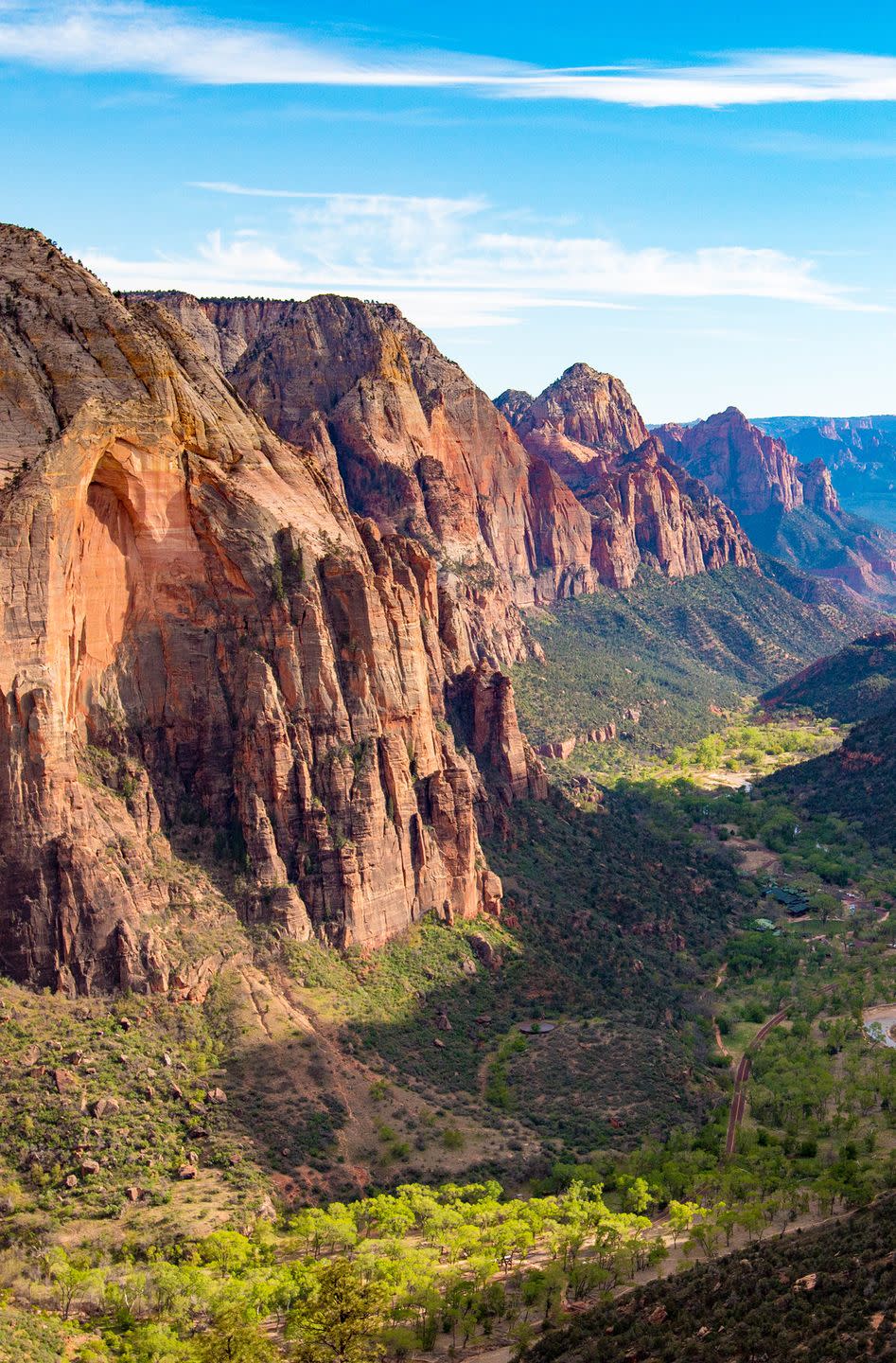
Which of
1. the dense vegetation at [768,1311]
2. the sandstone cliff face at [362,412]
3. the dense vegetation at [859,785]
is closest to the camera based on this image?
the dense vegetation at [768,1311]

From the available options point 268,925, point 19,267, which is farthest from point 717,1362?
point 19,267

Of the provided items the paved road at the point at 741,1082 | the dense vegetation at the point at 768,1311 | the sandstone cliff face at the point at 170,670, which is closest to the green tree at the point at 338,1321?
the dense vegetation at the point at 768,1311

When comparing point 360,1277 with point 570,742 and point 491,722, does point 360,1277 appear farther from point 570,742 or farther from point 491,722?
point 570,742

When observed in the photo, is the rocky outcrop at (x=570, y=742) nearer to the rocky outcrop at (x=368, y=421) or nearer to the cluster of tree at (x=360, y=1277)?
the rocky outcrop at (x=368, y=421)

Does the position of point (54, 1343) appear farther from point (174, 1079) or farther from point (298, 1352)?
point (174, 1079)

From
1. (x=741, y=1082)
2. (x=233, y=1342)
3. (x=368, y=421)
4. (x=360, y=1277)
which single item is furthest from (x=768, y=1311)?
(x=368, y=421)

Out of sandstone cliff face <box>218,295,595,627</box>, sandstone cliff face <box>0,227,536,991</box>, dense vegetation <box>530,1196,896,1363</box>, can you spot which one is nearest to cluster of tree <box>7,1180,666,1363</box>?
dense vegetation <box>530,1196,896,1363</box>

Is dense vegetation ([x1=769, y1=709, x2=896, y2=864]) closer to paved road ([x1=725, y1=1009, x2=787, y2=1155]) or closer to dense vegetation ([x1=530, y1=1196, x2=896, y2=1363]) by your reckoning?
Answer: paved road ([x1=725, y1=1009, x2=787, y2=1155])
